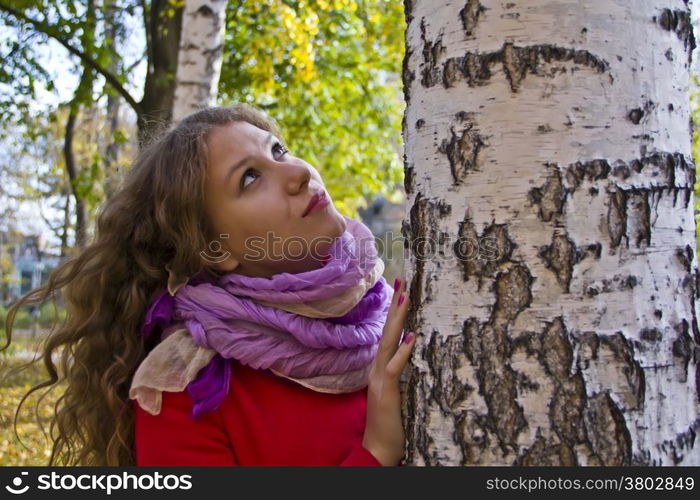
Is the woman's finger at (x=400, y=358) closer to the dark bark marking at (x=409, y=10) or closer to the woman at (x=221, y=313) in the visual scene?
the woman at (x=221, y=313)

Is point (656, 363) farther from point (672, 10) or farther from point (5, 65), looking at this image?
point (5, 65)

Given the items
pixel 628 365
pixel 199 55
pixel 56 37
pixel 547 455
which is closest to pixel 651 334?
pixel 628 365

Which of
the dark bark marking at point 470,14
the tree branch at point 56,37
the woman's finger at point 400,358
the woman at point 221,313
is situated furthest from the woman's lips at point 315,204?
the tree branch at point 56,37

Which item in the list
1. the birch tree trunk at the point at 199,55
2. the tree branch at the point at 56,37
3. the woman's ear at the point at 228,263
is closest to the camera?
the woman's ear at the point at 228,263

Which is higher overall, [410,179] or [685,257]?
[410,179]

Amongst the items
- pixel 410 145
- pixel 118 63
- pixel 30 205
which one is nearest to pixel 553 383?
pixel 410 145

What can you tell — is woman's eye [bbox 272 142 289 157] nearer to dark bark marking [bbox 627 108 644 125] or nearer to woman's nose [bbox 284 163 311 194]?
woman's nose [bbox 284 163 311 194]

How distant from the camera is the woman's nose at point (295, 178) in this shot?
5.92 feet

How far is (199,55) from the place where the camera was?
5.31m

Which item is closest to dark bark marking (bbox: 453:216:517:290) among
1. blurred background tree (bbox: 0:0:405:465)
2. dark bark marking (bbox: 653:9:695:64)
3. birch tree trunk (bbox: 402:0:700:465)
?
birch tree trunk (bbox: 402:0:700:465)

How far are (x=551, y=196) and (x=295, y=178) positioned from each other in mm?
821

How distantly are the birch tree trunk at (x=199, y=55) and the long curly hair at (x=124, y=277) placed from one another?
3348 millimetres

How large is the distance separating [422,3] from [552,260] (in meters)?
0.60

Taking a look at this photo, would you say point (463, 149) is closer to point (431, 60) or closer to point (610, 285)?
point (431, 60)
